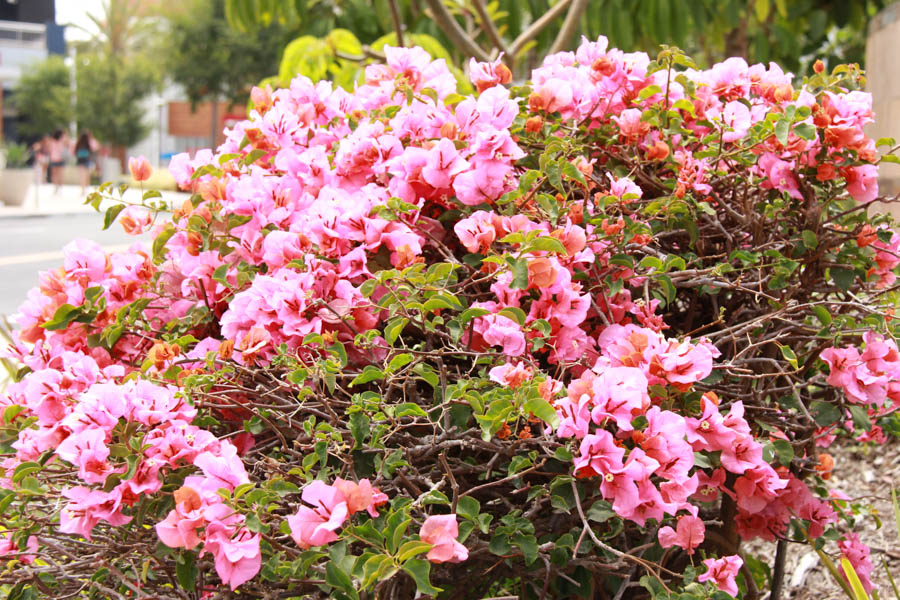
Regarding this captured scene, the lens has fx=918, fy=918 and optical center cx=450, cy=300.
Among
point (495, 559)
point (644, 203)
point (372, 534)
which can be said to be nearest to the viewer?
point (372, 534)

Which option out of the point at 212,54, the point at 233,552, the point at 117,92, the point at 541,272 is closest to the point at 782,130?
the point at 541,272

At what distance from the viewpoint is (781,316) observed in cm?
164

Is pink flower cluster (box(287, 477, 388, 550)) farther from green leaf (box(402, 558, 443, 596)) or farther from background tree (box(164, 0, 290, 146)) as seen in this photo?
background tree (box(164, 0, 290, 146))

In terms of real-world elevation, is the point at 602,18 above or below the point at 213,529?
above

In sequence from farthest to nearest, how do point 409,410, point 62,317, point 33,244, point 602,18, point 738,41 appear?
point 33,244
point 738,41
point 602,18
point 62,317
point 409,410

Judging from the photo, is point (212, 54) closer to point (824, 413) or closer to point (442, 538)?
point (824, 413)

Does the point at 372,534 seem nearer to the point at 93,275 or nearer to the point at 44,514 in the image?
the point at 44,514

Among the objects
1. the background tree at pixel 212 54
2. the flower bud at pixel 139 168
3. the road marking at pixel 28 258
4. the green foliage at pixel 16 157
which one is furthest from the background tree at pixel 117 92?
the flower bud at pixel 139 168

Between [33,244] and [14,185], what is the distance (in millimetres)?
6834

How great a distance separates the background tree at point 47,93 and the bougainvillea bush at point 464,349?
146 ft

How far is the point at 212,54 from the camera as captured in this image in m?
31.1

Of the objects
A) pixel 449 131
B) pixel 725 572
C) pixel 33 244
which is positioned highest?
pixel 449 131

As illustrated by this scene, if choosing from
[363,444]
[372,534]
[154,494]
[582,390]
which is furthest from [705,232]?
[154,494]

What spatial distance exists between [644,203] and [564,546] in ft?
2.26
